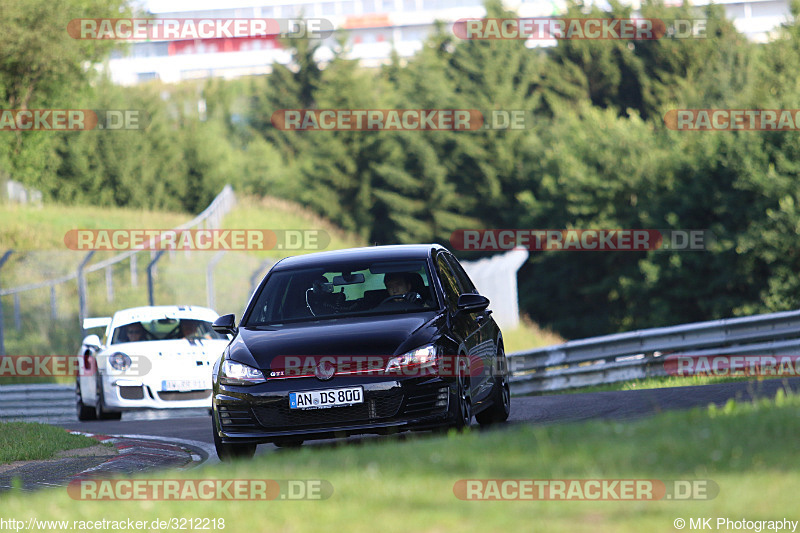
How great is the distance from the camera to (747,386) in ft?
35.9

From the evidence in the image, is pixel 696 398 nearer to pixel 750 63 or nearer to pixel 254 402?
pixel 254 402

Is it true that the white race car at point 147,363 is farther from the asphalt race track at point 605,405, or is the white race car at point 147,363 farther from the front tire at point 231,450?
the front tire at point 231,450

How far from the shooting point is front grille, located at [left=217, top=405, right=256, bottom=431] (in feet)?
26.8

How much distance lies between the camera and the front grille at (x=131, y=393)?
15680 mm

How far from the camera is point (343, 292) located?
30.9 feet

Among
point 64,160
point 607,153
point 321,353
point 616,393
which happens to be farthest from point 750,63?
point 321,353

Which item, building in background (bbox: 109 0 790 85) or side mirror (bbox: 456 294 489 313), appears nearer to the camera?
side mirror (bbox: 456 294 489 313)

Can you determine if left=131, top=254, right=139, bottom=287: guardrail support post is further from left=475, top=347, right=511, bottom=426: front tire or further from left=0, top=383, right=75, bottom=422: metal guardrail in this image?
left=475, top=347, right=511, bottom=426: front tire

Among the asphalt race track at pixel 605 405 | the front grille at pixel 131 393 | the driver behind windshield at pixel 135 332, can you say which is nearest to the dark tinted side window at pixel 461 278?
the asphalt race track at pixel 605 405

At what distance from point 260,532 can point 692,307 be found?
4398 cm

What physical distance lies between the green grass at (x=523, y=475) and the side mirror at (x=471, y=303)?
247 cm

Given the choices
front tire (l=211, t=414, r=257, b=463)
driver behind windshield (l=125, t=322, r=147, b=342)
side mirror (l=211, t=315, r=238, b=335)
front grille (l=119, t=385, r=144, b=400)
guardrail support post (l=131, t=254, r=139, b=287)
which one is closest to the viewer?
front tire (l=211, t=414, r=257, b=463)

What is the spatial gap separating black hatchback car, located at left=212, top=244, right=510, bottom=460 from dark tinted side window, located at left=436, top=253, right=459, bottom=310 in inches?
1.4

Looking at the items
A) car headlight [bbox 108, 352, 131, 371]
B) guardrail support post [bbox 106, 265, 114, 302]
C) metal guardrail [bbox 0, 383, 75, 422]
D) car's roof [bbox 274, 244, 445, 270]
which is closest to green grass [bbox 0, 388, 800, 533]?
car's roof [bbox 274, 244, 445, 270]
